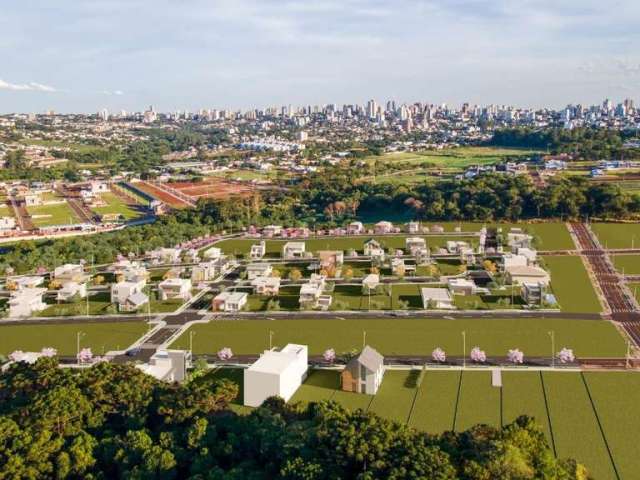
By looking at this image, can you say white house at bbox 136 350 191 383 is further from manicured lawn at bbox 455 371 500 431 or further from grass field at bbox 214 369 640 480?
manicured lawn at bbox 455 371 500 431

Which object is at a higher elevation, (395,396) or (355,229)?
A: (355,229)

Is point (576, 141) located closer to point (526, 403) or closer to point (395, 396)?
point (526, 403)

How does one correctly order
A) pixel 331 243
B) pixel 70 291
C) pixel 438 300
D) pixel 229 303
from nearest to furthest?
1. pixel 438 300
2. pixel 229 303
3. pixel 70 291
4. pixel 331 243

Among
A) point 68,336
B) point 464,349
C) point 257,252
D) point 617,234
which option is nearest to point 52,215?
point 257,252

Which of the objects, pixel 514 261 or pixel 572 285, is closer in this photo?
pixel 572 285

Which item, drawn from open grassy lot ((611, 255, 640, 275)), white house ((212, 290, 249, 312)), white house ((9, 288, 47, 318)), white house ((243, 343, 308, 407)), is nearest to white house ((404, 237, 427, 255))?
open grassy lot ((611, 255, 640, 275))

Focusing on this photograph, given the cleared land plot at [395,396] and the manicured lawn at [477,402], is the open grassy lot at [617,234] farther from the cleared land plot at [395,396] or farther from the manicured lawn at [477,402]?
the cleared land plot at [395,396]

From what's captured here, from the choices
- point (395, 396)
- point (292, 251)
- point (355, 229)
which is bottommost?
point (395, 396)
